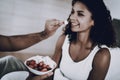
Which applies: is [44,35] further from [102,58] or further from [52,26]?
[102,58]

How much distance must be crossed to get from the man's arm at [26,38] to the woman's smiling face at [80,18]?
10cm

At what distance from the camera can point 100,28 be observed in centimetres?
207

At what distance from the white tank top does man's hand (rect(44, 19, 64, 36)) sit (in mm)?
155

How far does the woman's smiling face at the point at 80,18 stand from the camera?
1998 millimetres

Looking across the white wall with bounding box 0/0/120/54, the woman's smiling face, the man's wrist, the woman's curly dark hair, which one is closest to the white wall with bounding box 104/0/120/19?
the woman's curly dark hair

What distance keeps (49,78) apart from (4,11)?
0.58 metres

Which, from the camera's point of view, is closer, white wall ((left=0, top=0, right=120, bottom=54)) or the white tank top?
white wall ((left=0, top=0, right=120, bottom=54))

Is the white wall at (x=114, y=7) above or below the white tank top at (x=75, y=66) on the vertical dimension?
above

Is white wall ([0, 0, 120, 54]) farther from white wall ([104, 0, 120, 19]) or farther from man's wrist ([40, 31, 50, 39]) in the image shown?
white wall ([104, 0, 120, 19])

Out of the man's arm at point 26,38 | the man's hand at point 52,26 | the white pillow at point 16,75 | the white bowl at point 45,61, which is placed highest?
the man's hand at point 52,26

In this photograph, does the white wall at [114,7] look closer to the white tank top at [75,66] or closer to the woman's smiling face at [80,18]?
the woman's smiling face at [80,18]

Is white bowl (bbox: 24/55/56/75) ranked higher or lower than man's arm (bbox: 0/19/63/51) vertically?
lower

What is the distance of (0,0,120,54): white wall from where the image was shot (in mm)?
1922

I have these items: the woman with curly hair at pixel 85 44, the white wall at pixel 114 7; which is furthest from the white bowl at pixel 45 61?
the white wall at pixel 114 7
